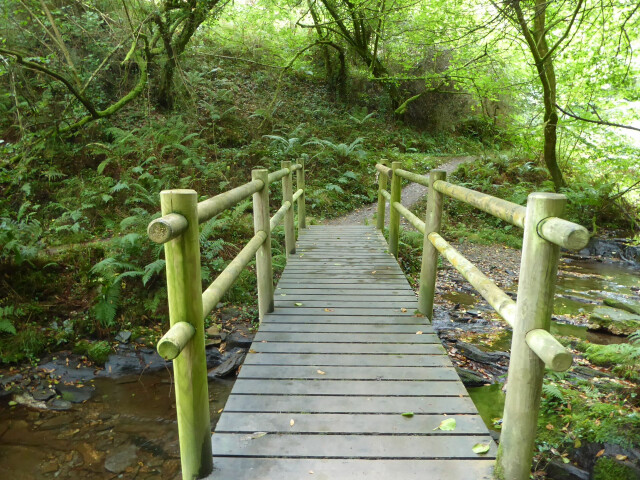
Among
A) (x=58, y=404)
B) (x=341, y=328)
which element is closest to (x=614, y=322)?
(x=341, y=328)

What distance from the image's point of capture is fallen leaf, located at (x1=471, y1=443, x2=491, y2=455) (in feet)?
6.08

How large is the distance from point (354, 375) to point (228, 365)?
2.88 m

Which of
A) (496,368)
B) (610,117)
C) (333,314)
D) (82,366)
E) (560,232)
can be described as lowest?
(82,366)

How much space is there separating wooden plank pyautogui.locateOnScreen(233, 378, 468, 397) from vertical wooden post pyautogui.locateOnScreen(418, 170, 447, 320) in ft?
3.37

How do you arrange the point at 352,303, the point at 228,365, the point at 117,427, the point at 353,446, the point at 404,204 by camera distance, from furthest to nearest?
1. the point at 404,204
2. the point at 228,365
3. the point at 117,427
4. the point at 352,303
5. the point at 353,446

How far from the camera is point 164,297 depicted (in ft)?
18.8

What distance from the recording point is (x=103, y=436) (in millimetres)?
4023

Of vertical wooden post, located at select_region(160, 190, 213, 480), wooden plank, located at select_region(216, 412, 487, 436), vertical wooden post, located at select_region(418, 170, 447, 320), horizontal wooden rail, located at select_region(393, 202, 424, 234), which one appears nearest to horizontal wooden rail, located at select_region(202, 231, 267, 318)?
vertical wooden post, located at select_region(160, 190, 213, 480)

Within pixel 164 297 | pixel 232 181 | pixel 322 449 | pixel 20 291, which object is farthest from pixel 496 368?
pixel 232 181

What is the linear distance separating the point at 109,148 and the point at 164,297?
15.3 feet

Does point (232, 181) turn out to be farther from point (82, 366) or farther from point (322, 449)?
point (322, 449)

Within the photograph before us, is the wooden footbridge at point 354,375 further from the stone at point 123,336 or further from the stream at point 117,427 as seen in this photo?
the stone at point 123,336

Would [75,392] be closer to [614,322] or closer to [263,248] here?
[263,248]

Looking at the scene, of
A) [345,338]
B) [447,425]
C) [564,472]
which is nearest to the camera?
[447,425]
